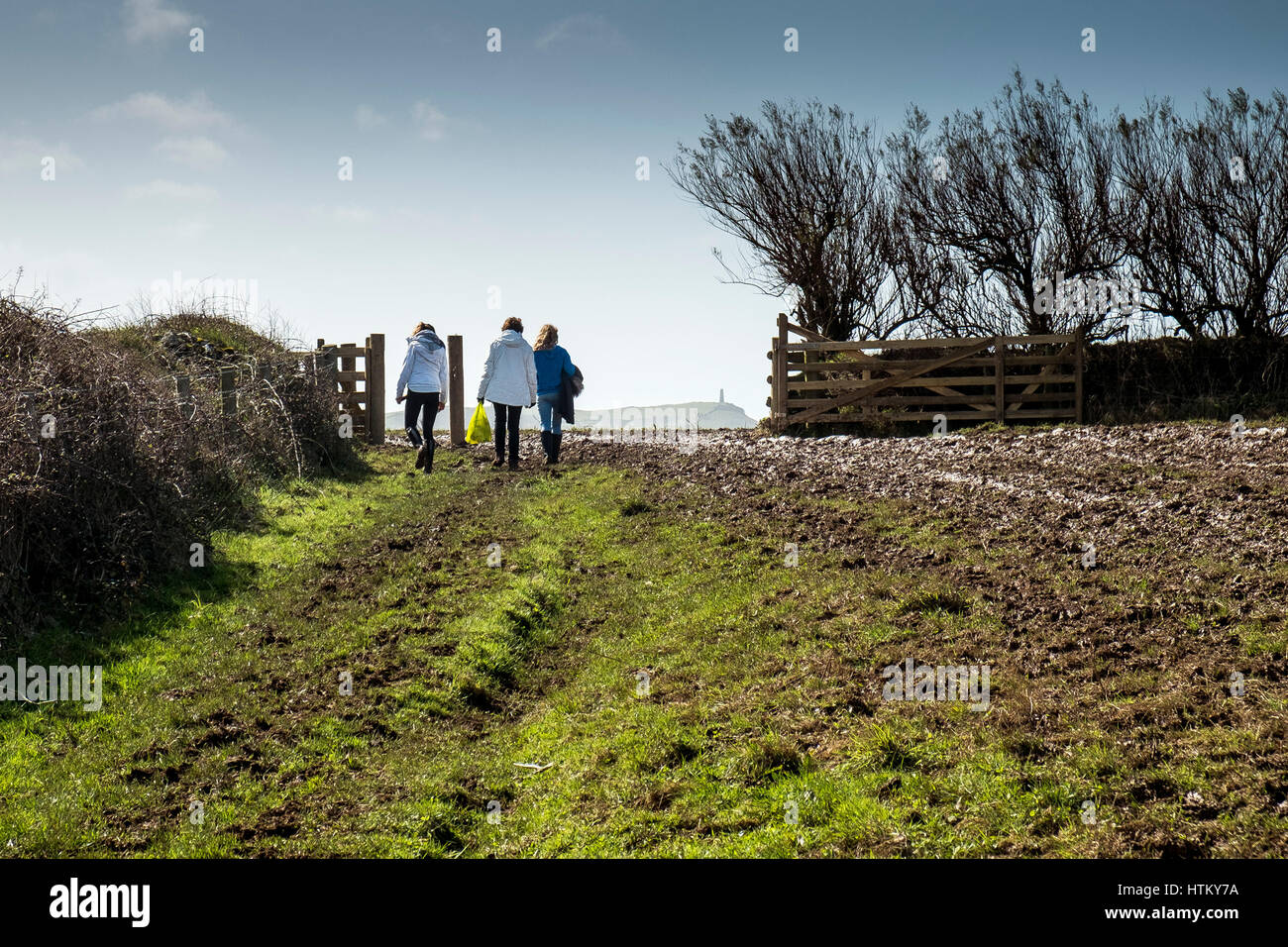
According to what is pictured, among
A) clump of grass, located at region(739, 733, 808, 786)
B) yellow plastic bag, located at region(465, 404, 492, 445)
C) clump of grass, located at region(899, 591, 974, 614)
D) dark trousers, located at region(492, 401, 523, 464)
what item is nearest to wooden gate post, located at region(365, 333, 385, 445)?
yellow plastic bag, located at region(465, 404, 492, 445)

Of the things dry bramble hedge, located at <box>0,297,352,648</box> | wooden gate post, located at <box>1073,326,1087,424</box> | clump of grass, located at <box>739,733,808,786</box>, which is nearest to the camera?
clump of grass, located at <box>739,733,808,786</box>

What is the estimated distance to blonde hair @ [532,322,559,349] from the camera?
54.0ft

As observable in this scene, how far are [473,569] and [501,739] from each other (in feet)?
12.6

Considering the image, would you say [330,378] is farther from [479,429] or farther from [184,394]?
[184,394]

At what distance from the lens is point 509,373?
52.3 feet

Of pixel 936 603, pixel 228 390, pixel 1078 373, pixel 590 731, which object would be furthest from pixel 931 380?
pixel 590 731

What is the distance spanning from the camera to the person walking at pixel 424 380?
16531 mm

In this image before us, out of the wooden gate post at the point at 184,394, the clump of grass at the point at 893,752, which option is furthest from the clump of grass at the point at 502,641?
the wooden gate post at the point at 184,394

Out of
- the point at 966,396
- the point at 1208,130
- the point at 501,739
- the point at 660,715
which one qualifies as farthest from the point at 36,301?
the point at 1208,130

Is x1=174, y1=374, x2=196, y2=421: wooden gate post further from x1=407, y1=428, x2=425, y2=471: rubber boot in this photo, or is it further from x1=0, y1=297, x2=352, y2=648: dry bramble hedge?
x1=407, y1=428, x2=425, y2=471: rubber boot

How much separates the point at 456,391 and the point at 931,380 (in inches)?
411

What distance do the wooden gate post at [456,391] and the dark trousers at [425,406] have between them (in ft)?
13.6

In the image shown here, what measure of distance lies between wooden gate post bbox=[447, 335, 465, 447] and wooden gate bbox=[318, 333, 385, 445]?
1.76 metres
